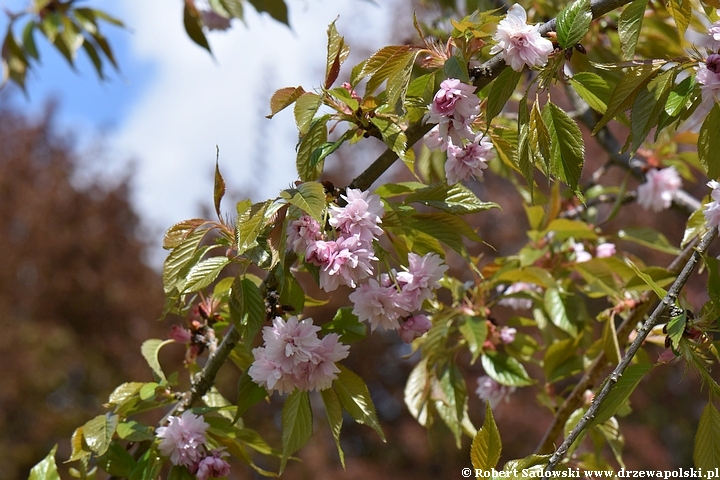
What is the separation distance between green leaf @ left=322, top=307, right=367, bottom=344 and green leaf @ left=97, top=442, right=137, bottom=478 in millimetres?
289

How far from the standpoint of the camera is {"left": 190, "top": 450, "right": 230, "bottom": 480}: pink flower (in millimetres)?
855

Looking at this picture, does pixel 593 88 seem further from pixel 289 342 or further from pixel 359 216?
pixel 289 342

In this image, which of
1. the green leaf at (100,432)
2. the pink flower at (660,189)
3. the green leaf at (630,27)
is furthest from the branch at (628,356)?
the pink flower at (660,189)

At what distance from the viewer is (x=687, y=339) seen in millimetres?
696

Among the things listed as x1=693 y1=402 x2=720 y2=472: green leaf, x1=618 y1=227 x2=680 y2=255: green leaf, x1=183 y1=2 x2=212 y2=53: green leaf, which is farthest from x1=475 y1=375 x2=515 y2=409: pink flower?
x1=183 y1=2 x2=212 y2=53: green leaf

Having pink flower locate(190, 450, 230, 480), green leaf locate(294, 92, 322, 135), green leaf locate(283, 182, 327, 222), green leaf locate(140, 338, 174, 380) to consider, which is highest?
green leaf locate(294, 92, 322, 135)

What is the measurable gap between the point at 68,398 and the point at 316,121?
830cm

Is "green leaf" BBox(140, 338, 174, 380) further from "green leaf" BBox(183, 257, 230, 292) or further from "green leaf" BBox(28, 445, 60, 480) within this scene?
"green leaf" BBox(183, 257, 230, 292)

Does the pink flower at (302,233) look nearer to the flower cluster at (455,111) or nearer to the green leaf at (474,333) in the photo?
the flower cluster at (455,111)

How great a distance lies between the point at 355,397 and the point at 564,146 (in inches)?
14.6

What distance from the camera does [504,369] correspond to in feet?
4.00

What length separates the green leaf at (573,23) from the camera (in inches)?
26.4

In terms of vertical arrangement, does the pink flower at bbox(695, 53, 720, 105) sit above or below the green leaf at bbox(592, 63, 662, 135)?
below

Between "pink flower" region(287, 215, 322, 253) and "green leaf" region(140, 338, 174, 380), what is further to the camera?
"green leaf" region(140, 338, 174, 380)
